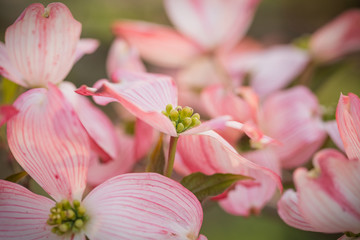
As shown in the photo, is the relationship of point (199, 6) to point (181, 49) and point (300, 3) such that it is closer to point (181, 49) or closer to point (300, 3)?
point (181, 49)

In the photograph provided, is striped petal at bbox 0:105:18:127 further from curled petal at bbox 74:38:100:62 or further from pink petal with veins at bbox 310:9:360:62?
pink petal with veins at bbox 310:9:360:62

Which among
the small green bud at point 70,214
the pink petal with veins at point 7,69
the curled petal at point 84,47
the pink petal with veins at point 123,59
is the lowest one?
the small green bud at point 70,214

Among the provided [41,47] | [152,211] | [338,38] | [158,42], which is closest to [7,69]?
[41,47]

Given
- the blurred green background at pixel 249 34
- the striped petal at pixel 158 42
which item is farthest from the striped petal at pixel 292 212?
the blurred green background at pixel 249 34

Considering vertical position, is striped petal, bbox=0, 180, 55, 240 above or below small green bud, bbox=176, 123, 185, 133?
below

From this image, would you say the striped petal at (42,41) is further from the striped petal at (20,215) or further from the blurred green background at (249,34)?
the blurred green background at (249,34)

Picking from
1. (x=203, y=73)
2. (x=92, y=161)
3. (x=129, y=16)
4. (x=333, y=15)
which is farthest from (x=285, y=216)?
(x=333, y=15)

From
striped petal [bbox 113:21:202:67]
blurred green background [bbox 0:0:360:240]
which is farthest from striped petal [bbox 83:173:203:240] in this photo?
blurred green background [bbox 0:0:360:240]
